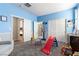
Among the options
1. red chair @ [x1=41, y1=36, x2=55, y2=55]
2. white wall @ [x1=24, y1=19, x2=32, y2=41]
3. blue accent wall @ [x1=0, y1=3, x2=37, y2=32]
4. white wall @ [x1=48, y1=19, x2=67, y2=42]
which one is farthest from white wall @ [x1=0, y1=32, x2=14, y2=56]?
white wall @ [x1=48, y1=19, x2=67, y2=42]

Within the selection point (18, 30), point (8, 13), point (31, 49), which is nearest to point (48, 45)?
point (31, 49)

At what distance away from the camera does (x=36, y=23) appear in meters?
1.94

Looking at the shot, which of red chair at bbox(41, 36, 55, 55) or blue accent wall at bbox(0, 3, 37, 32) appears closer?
blue accent wall at bbox(0, 3, 37, 32)

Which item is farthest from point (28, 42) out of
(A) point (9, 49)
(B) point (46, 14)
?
(B) point (46, 14)

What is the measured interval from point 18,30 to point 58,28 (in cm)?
72

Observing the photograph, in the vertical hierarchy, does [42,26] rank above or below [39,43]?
above

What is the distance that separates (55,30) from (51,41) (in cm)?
22

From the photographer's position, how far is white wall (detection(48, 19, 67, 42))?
1913 millimetres

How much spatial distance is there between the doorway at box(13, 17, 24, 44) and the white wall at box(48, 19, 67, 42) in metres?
0.50

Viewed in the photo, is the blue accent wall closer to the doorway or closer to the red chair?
the doorway

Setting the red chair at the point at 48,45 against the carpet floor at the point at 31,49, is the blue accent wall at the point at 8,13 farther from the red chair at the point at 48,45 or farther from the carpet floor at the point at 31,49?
the red chair at the point at 48,45

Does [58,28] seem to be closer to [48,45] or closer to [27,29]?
[48,45]

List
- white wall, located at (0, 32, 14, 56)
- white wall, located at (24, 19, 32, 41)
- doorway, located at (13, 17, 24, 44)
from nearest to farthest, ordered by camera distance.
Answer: white wall, located at (0, 32, 14, 56)
doorway, located at (13, 17, 24, 44)
white wall, located at (24, 19, 32, 41)

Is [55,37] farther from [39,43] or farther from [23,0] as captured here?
[23,0]
